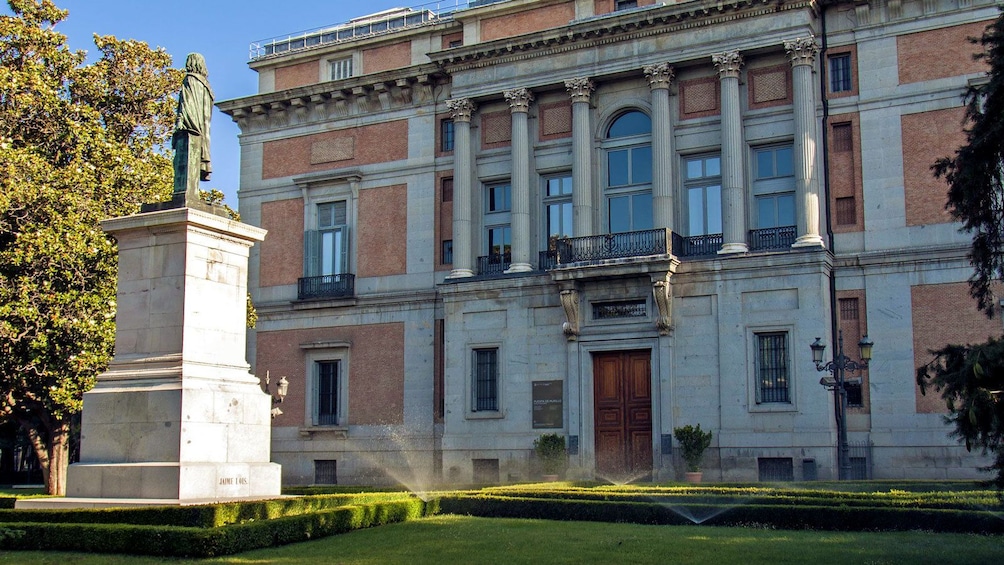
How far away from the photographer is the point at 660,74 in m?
36.5

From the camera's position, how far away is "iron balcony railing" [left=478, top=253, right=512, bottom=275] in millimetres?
39250

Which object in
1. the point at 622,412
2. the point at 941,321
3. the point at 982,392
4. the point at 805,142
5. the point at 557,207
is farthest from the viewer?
the point at 557,207

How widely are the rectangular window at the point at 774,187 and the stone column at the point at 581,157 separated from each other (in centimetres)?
565

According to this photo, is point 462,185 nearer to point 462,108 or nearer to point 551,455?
point 462,108

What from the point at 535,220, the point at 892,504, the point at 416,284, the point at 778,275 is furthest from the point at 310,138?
the point at 892,504

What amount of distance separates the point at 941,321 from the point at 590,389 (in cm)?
1119

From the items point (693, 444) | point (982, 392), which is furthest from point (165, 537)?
point (693, 444)

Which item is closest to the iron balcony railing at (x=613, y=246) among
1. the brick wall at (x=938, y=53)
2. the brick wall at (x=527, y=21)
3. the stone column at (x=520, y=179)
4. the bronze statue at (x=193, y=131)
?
the stone column at (x=520, y=179)

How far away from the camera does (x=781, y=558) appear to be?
14008 mm

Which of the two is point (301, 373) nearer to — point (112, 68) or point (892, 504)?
point (112, 68)

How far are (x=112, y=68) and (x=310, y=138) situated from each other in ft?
32.7

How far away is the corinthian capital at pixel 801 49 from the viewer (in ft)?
113

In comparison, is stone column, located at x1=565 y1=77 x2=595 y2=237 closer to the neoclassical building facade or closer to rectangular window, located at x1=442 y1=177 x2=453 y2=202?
the neoclassical building facade

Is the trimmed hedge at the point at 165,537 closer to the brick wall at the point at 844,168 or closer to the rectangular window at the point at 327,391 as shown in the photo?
the brick wall at the point at 844,168
